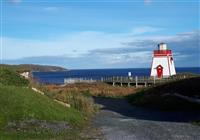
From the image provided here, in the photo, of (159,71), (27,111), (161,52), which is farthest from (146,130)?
(161,52)

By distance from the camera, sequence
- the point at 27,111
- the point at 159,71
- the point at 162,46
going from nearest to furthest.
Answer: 1. the point at 27,111
2. the point at 159,71
3. the point at 162,46

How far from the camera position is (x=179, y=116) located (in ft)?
101

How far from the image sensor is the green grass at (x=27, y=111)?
19.9 metres

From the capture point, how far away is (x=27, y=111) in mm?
22281

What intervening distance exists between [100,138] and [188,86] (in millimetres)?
21547

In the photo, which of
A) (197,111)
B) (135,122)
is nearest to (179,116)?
(197,111)

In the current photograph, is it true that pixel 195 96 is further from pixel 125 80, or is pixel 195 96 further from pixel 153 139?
pixel 125 80

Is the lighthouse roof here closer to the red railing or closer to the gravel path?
the red railing

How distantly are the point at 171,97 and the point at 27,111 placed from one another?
1853 centimetres

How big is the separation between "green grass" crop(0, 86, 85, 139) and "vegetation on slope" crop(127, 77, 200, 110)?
1137 centimetres

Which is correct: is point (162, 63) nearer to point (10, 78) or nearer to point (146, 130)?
point (10, 78)

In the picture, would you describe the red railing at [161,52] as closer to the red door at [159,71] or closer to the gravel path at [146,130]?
the red door at [159,71]

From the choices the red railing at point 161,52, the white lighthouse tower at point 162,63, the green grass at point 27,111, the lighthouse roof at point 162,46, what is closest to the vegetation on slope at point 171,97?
the green grass at point 27,111

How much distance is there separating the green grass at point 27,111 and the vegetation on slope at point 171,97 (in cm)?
1137
